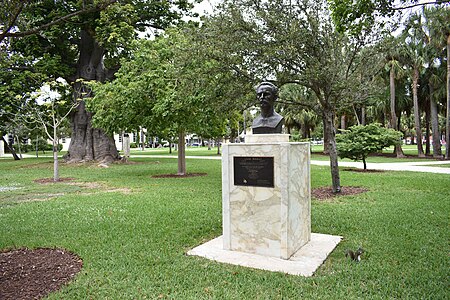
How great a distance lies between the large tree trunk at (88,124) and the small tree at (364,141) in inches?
599

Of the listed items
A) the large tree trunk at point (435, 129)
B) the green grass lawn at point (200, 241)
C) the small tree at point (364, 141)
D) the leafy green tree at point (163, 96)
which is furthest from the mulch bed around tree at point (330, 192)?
the large tree trunk at point (435, 129)

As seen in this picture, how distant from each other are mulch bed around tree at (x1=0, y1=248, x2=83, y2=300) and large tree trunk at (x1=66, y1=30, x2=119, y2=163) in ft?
61.0

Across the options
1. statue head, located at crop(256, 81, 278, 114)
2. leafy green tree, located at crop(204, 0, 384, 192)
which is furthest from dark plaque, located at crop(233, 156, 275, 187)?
leafy green tree, located at crop(204, 0, 384, 192)

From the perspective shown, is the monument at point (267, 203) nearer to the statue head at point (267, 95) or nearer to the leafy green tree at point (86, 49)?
the statue head at point (267, 95)

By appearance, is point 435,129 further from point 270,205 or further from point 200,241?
point 200,241

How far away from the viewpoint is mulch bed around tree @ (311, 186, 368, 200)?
1006 cm

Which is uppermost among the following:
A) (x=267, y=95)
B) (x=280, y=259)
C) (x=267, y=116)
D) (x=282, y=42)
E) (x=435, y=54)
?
(x=435, y=54)

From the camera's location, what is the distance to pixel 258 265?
476 cm

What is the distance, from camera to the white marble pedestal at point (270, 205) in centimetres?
495

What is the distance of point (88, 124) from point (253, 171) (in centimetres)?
2136

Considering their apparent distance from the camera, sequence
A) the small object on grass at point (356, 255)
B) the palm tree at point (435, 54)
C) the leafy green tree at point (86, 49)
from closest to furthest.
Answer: the small object on grass at point (356, 255), the leafy green tree at point (86, 49), the palm tree at point (435, 54)

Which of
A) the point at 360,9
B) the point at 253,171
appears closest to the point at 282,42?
the point at 360,9

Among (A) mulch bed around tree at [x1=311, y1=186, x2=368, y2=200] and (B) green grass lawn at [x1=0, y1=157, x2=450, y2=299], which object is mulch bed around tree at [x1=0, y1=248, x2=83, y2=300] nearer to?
(B) green grass lawn at [x1=0, y1=157, x2=450, y2=299]

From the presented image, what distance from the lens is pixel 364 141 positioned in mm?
16016
